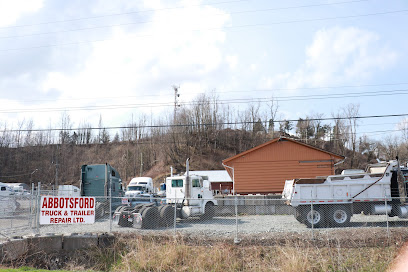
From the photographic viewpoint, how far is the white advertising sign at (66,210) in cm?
1338

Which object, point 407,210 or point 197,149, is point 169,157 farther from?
point 407,210

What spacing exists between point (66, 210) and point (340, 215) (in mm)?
11983

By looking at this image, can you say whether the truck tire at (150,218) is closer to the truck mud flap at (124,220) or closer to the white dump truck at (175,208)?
the white dump truck at (175,208)

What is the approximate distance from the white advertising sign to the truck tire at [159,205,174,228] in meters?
3.83

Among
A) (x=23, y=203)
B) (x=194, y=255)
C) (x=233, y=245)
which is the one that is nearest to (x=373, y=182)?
(x=233, y=245)

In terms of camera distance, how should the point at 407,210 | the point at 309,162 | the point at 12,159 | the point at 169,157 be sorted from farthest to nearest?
the point at 12,159
the point at 169,157
the point at 309,162
the point at 407,210

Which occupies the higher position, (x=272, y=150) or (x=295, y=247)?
(x=272, y=150)

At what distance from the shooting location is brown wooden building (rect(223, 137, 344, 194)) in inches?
1142

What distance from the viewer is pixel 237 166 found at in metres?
29.6

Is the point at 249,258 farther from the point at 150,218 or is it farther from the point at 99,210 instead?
the point at 99,210

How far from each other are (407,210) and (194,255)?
10369 mm

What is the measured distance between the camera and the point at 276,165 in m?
29.4

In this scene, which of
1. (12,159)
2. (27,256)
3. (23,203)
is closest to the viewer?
(27,256)

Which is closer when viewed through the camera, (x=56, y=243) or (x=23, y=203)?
→ (x=56, y=243)
